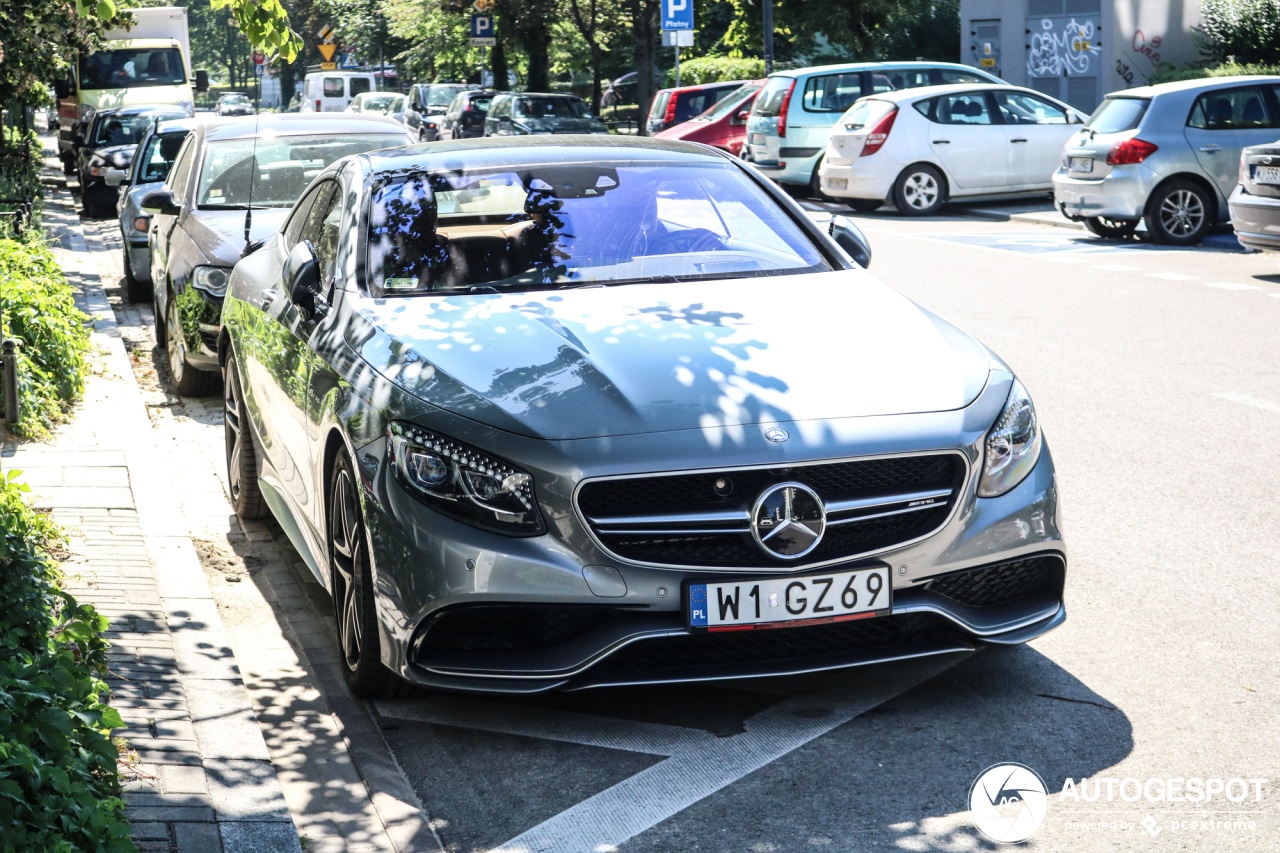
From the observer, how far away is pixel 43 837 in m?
3.16

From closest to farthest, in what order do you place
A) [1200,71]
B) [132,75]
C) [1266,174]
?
1. [1266,174]
2. [1200,71]
3. [132,75]

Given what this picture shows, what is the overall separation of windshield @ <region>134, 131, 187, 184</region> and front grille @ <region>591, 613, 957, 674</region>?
479 inches

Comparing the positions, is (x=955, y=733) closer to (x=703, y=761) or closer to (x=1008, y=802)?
(x=1008, y=802)

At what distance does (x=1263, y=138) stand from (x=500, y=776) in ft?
47.8

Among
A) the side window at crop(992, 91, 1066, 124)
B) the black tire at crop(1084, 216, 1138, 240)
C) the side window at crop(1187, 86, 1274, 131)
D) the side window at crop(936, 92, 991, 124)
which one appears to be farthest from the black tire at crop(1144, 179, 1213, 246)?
the side window at crop(992, 91, 1066, 124)

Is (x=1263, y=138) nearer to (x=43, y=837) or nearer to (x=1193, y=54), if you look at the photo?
(x=1193, y=54)

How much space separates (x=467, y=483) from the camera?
420cm

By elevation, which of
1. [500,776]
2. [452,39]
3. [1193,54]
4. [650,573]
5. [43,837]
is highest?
[452,39]

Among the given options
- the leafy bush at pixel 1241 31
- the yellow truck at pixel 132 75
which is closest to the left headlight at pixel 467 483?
the leafy bush at pixel 1241 31

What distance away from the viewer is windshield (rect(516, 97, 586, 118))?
Result: 3456 cm

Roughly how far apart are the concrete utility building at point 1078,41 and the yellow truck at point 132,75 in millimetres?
15715

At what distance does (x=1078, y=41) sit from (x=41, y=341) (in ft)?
82.4

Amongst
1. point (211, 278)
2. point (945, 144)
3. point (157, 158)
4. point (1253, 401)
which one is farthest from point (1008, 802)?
Answer: point (945, 144)

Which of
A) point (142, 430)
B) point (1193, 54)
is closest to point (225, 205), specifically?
point (142, 430)
